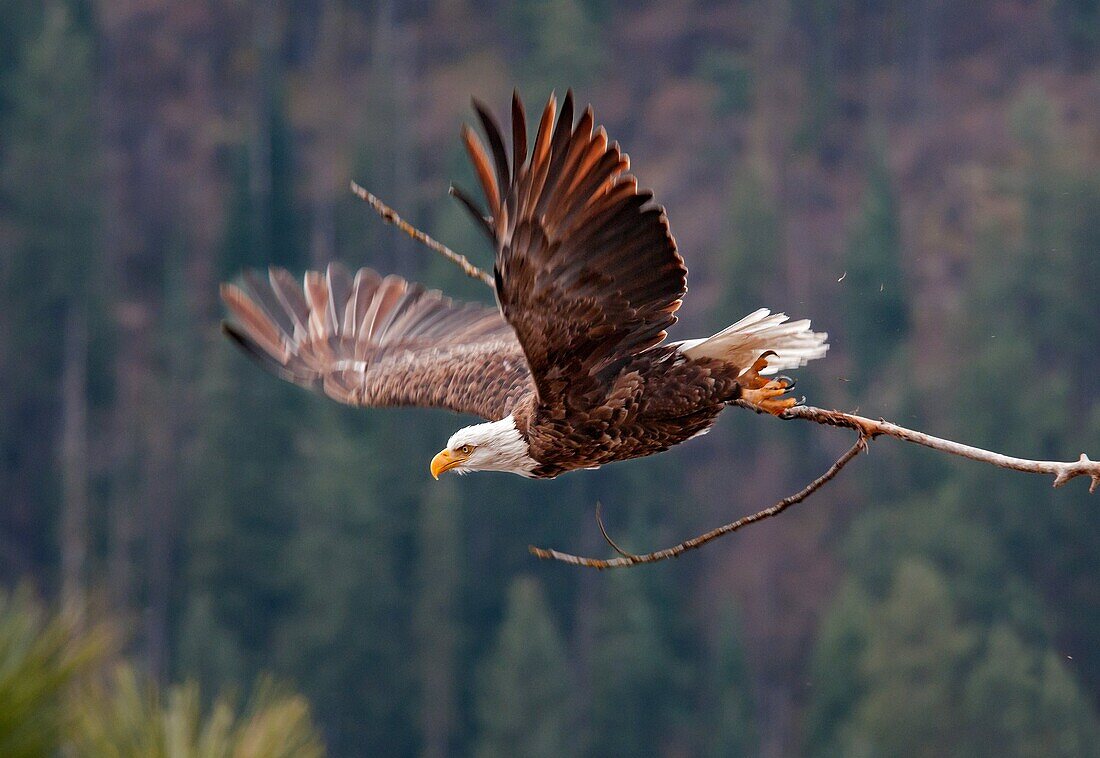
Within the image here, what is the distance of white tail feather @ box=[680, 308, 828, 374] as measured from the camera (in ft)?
14.0

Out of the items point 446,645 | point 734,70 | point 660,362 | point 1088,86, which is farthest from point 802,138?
point 660,362

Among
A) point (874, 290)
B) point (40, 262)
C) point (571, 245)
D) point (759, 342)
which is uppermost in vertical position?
point (874, 290)

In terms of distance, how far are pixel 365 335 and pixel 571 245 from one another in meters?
2.62

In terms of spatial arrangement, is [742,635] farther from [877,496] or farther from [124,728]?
[124,728]

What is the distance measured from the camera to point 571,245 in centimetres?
379

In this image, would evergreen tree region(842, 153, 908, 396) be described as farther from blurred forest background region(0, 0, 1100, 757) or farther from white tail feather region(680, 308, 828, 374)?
white tail feather region(680, 308, 828, 374)

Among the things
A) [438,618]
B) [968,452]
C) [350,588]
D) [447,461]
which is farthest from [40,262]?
[968,452]

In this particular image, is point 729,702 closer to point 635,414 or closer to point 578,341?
point 635,414

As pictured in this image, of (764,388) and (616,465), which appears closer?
(764,388)

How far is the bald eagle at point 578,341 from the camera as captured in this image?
12.0 feet

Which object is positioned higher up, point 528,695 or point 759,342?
point 528,695

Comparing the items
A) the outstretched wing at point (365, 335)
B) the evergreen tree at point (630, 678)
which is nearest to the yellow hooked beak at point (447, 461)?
the outstretched wing at point (365, 335)

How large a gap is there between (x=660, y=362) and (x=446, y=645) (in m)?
40.2

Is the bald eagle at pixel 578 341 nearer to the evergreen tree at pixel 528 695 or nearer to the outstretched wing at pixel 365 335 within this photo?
the outstretched wing at pixel 365 335
